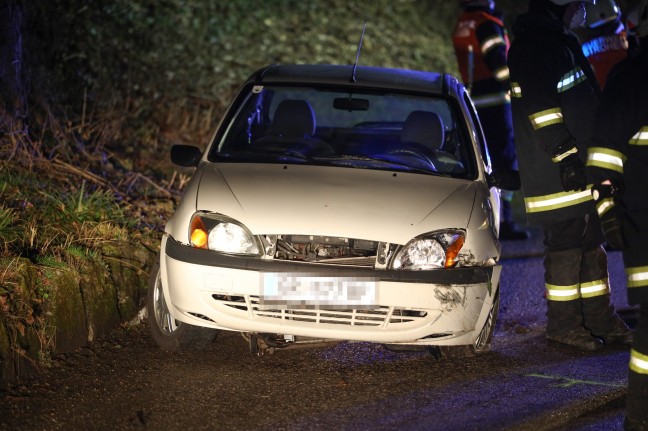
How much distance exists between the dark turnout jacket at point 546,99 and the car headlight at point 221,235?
1836 mm

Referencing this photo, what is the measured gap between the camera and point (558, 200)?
5.94 m

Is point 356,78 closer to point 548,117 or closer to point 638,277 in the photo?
point 548,117

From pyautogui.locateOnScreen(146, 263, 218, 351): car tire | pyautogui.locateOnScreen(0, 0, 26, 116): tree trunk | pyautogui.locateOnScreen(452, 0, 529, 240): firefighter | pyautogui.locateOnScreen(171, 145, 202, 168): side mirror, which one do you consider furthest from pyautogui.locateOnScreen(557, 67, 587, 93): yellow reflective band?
pyautogui.locateOnScreen(0, 0, 26, 116): tree trunk

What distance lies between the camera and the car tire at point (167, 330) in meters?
5.46

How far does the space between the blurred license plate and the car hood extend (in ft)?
0.76

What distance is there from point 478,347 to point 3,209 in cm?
287

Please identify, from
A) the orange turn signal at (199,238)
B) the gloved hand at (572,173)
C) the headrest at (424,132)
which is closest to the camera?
the orange turn signal at (199,238)

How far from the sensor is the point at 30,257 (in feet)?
18.2

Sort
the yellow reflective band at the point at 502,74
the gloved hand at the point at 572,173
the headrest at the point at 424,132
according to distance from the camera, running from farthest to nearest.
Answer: the yellow reflective band at the point at 502,74 → the headrest at the point at 424,132 → the gloved hand at the point at 572,173

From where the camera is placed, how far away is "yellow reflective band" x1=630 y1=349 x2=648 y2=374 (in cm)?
434

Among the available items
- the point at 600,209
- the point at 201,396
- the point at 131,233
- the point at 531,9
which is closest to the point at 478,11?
the point at 531,9

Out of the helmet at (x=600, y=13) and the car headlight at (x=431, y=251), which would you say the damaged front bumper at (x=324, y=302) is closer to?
the car headlight at (x=431, y=251)

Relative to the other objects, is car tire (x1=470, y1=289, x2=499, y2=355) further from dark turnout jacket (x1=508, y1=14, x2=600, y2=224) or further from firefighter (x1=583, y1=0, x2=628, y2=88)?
firefighter (x1=583, y1=0, x2=628, y2=88)

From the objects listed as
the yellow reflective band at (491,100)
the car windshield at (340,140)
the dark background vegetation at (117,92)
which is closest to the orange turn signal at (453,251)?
the car windshield at (340,140)
